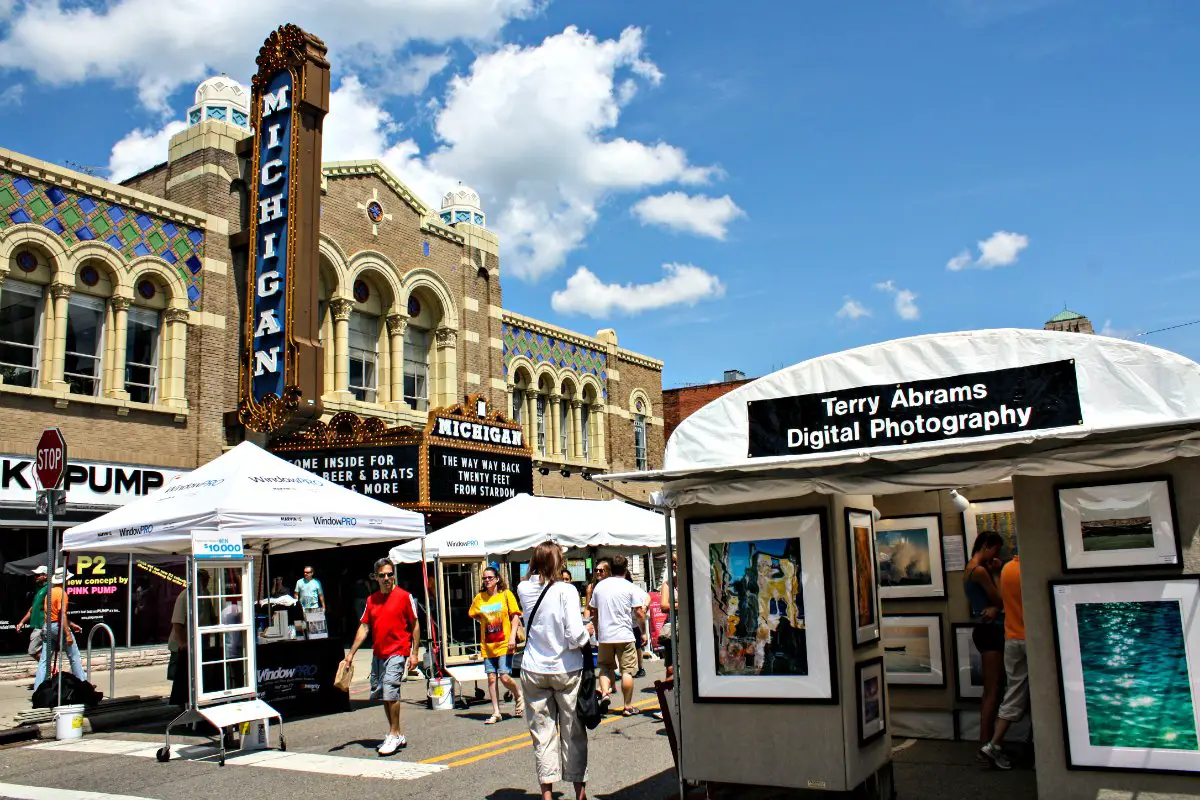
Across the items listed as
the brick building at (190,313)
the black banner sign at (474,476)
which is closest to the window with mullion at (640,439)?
the brick building at (190,313)

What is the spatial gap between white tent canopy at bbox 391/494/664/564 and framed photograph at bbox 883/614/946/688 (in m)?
7.14

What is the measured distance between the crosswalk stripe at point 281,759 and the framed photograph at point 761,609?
120 inches

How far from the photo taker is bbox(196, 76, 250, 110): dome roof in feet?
72.7

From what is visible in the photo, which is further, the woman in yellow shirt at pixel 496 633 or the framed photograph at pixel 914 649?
the woman in yellow shirt at pixel 496 633

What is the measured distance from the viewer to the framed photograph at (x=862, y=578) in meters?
6.81

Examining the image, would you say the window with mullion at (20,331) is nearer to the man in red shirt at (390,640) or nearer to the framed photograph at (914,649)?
the man in red shirt at (390,640)

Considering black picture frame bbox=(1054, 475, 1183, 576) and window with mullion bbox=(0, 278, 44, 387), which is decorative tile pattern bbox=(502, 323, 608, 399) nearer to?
window with mullion bbox=(0, 278, 44, 387)

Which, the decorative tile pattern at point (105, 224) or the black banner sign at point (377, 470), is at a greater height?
the decorative tile pattern at point (105, 224)

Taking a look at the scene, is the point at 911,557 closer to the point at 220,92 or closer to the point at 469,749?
the point at 469,749

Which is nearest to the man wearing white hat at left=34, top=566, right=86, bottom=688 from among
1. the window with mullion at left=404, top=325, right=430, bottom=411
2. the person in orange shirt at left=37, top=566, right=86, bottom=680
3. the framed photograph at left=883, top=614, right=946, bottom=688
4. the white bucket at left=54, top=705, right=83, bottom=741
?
the person in orange shirt at left=37, top=566, right=86, bottom=680

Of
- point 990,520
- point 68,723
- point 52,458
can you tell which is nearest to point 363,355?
point 52,458

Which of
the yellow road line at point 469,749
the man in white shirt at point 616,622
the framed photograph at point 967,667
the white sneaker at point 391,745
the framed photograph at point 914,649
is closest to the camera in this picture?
the framed photograph at point 967,667

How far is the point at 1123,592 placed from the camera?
5977 millimetres

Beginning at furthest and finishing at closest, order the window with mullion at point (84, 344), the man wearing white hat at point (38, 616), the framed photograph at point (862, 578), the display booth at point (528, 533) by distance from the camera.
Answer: the window with mullion at point (84, 344)
the display booth at point (528, 533)
the man wearing white hat at point (38, 616)
the framed photograph at point (862, 578)
